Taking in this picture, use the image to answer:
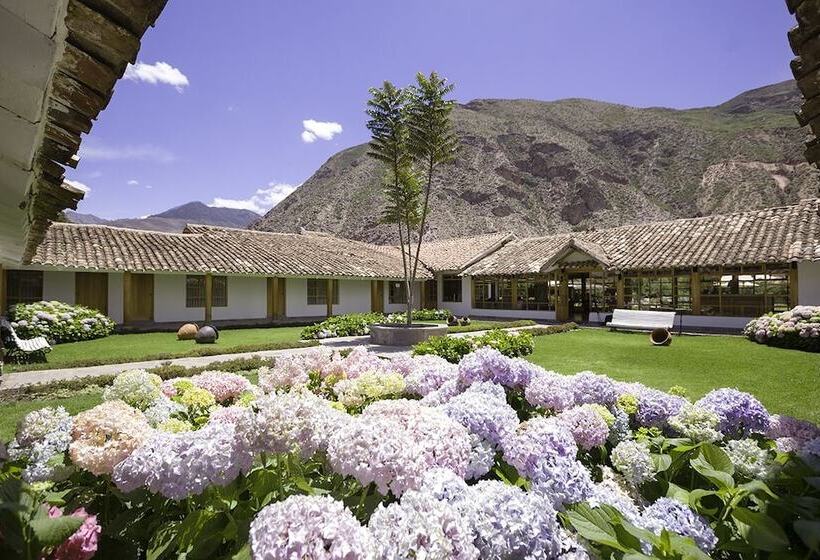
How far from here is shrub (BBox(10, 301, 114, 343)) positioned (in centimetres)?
1329

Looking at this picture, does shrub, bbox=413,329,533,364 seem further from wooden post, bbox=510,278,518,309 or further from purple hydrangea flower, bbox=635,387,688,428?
wooden post, bbox=510,278,518,309

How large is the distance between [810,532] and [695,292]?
20009 millimetres

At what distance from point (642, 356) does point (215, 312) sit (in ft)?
55.4

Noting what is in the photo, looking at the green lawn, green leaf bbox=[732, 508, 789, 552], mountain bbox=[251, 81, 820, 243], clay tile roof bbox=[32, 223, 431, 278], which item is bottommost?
the green lawn

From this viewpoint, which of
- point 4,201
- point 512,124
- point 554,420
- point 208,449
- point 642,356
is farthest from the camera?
point 512,124

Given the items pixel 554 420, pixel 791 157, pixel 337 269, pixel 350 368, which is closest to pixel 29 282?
pixel 337 269

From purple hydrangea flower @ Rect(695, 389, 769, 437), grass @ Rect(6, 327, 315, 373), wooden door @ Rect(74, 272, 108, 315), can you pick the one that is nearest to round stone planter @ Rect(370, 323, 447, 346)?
grass @ Rect(6, 327, 315, 373)

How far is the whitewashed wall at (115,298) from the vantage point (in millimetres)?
17406

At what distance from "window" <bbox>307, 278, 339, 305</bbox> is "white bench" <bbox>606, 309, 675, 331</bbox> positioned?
516 inches

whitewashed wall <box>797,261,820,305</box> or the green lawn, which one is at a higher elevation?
whitewashed wall <box>797,261,820,305</box>

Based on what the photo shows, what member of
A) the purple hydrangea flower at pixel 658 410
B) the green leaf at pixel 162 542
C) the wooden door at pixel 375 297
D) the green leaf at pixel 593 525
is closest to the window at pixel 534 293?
the wooden door at pixel 375 297

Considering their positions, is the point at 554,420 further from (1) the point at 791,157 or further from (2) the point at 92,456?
(1) the point at 791,157

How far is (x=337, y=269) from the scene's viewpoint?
2186 cm

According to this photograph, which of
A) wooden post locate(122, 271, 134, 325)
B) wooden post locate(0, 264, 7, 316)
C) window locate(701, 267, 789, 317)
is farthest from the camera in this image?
wooden post locate(122, 271, 134, 325)
